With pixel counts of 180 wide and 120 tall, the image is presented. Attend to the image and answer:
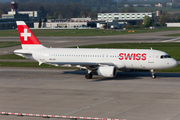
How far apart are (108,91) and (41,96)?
790cm

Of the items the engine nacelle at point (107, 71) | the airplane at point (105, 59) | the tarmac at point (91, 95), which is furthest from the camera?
the airplane at point (105, 59)

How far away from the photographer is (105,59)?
4369cm

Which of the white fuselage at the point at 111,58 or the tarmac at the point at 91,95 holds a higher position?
the white fuselage at the point at 111,58

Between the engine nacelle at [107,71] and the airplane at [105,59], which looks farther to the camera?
the airplane at [105,59]

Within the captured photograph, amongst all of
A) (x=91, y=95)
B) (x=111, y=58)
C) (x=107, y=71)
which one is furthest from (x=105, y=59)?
(x=91, y=95)

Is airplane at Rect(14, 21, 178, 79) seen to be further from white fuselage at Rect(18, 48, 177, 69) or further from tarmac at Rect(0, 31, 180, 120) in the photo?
tarmac at Rect(0, 31, 180, 120)

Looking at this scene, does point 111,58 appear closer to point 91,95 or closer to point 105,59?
point 105,59

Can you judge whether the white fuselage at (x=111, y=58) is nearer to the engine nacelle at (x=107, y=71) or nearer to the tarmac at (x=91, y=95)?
the engine nacelle at (x=107, y=71)

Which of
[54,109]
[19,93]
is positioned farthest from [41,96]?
[54,109]

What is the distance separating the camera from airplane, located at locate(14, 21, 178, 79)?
137 feet

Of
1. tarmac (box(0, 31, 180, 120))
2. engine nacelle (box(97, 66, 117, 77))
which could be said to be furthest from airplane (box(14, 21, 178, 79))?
tarmac (box(0, 31, 180, 120))

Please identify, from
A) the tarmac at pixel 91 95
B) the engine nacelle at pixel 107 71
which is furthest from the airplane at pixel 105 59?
the tarmac at pixel 91 95

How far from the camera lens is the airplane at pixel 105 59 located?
1649 inches

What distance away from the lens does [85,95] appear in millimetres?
33438
